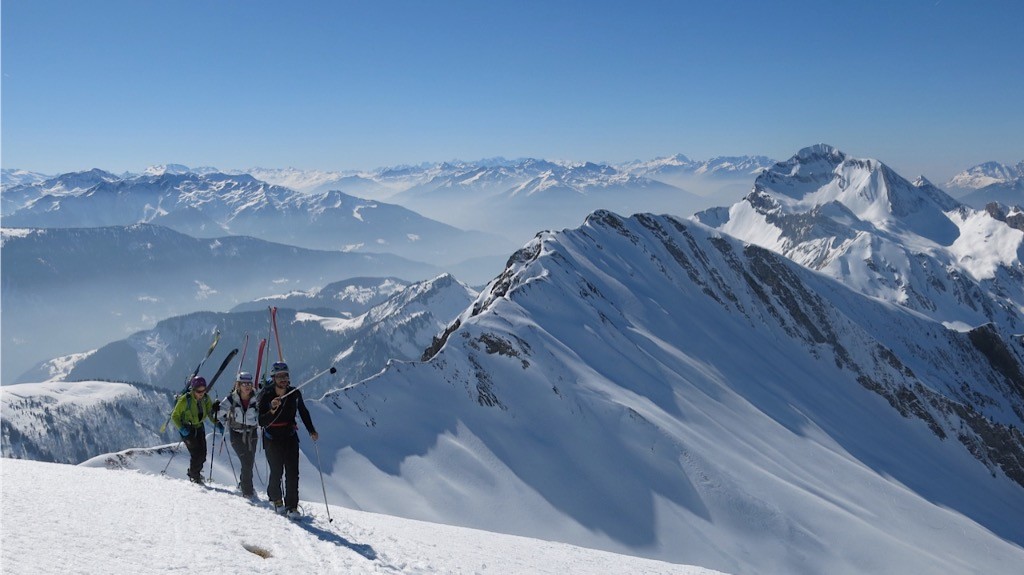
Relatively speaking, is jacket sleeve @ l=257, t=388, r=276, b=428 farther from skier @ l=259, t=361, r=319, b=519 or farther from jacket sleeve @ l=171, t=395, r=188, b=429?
jacket sleeve @ l=171, t=395, r=188, b=429

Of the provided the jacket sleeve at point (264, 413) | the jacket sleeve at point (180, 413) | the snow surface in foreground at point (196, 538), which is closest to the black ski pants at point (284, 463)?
the jacket sleeve at point (264, 413)

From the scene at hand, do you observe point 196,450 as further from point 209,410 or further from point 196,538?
point 196,538

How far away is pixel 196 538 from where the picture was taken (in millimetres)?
13242

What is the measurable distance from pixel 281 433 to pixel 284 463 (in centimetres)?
80

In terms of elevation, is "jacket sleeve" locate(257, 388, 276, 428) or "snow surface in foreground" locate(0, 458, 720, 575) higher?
"jacket sleeve" locate(257, 388, 276, 428)

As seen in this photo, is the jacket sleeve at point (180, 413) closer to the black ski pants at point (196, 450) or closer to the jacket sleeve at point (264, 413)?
the black ski pants at point (196, 450)

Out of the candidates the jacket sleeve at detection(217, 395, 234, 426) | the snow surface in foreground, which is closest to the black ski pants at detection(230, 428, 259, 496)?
the jacket sleeve at detection(217, 395, 234, 426)

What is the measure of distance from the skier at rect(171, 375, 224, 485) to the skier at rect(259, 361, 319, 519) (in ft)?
12.5

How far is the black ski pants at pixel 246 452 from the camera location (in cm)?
1855

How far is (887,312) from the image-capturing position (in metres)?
152

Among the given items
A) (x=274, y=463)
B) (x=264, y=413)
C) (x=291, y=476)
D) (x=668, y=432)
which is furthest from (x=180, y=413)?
(x=668, y=432)

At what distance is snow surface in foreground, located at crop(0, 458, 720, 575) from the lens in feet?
37.8

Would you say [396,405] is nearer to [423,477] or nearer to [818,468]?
[423,477]

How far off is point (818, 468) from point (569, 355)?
32.5 metres
